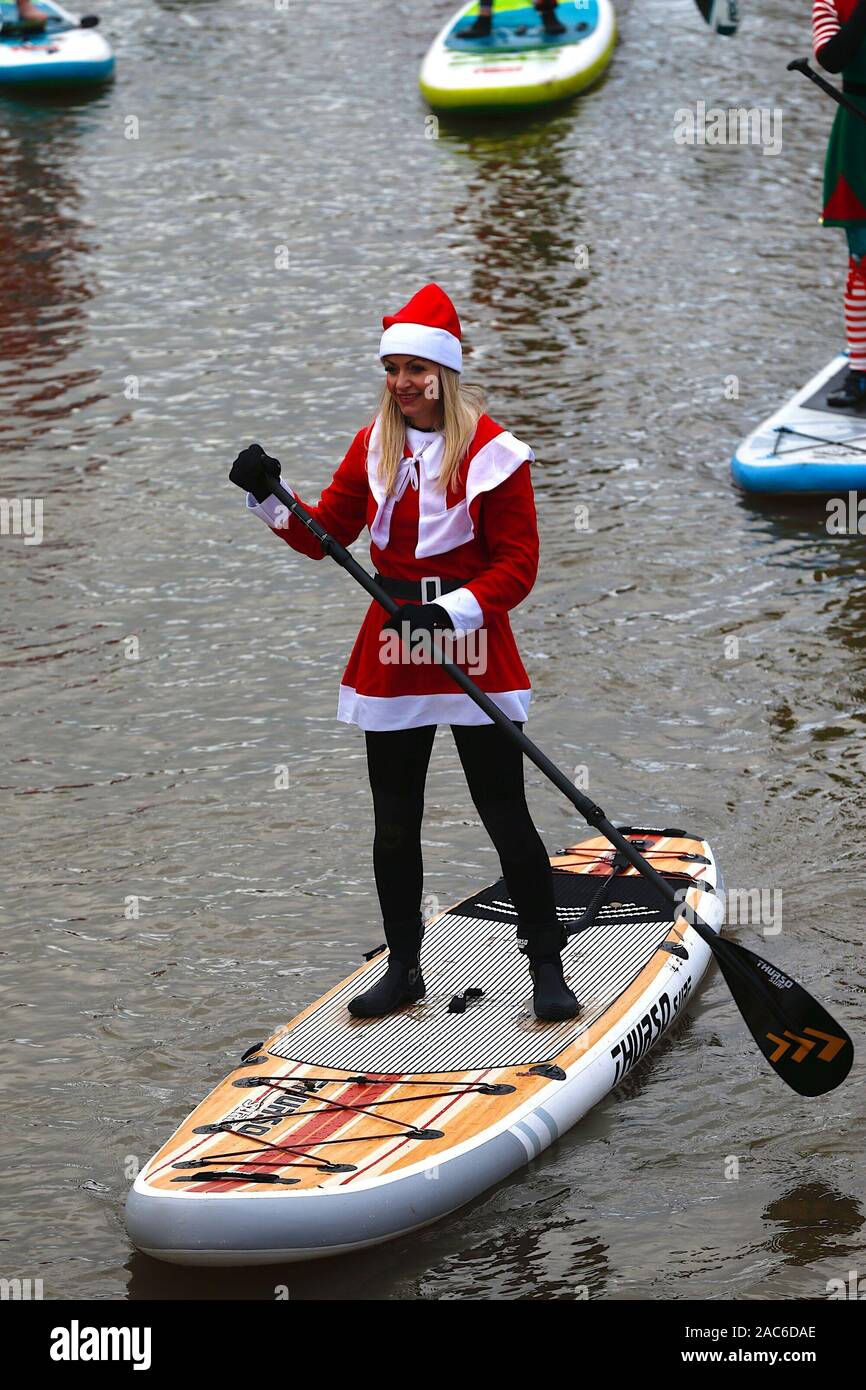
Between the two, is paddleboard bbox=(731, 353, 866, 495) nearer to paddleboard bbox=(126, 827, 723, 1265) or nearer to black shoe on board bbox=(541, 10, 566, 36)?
paddleboard bbox=(126, 827, 723, 1265)

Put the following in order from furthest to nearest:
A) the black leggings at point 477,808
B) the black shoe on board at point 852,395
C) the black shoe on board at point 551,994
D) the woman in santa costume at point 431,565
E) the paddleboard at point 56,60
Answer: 1. the paddleboard at point 56,60
2. the black shoe on board at point 852,395
3. the black shoe on board at point 551,994
4. the black leggings at point 477,808
5. the woman in santa costume at point 431,565

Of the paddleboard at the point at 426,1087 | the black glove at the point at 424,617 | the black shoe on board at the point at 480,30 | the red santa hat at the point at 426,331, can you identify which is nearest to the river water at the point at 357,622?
the paddleboard at the point at 426,1087

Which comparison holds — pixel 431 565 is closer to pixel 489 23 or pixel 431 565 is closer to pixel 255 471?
pixel 255 471

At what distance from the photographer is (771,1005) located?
4.80 metres

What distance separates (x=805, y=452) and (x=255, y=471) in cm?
464

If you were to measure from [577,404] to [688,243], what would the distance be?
2920 millimetres

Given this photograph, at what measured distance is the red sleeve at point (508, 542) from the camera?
15.0ft

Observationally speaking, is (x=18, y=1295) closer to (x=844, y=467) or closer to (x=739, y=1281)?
(x=739, y=1281)

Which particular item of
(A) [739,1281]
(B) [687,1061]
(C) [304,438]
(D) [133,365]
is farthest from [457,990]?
(D) [133,365]

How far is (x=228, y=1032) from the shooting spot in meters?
5.32

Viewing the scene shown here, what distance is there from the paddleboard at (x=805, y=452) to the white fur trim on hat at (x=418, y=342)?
432 cm

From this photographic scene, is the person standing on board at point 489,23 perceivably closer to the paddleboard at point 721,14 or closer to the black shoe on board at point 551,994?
the paddleboard at point 721,14
